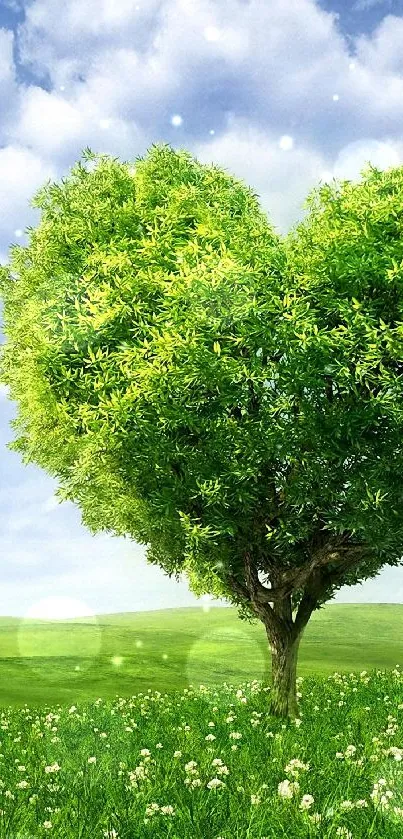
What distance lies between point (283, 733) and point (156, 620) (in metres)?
62.9

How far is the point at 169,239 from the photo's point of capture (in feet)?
55.5

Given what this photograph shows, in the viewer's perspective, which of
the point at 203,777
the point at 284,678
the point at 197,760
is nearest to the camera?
the point at 203,777

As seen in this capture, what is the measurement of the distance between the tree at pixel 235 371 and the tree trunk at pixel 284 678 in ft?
0.41

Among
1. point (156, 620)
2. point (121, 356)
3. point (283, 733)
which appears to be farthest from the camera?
point (156, 620)

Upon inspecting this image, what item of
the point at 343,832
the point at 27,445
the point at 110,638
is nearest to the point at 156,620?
the point at 110,638

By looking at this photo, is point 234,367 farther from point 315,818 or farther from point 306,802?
point 315,818

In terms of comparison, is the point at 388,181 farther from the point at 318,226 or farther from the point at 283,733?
the point at 283,733

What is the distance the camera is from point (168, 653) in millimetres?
44969

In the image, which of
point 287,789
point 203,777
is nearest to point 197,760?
point 203,777

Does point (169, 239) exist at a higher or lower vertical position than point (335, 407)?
higher

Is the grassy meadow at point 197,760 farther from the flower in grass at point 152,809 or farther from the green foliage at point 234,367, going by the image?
the green foliage at point 234,367

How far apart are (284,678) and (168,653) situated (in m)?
26.2

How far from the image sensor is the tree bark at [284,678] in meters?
19.8

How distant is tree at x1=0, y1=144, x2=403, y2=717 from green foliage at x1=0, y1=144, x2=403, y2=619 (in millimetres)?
45
